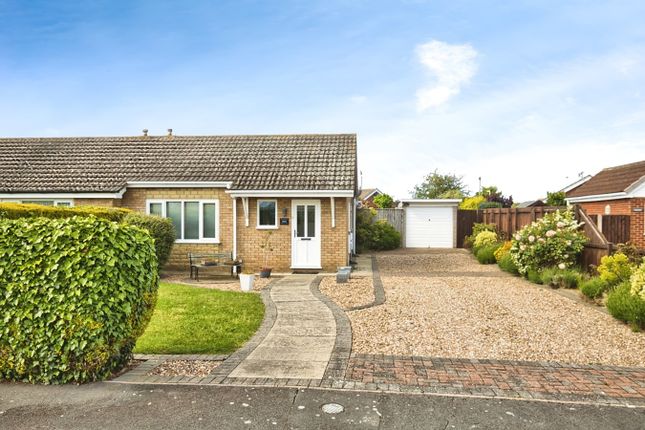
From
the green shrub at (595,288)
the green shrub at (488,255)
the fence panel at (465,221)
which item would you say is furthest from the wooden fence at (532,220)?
the green shrub at (595,288)

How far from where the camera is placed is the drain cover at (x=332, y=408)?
13.8 feet

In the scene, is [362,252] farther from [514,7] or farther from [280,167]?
[514,7]

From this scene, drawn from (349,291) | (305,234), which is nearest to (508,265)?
(349,291)

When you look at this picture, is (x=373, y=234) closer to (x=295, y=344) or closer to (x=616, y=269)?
(x=616, y=269)

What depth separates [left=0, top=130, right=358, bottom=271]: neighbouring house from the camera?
49.8 feet

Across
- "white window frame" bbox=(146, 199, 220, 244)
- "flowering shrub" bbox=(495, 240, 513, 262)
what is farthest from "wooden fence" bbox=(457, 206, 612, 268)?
"white window frame" bbox=(146, 199, 220, 244)

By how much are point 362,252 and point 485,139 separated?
839 centimetres

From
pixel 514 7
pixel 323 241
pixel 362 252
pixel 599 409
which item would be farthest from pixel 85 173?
pixel 599 409

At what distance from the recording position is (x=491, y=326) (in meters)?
7.86

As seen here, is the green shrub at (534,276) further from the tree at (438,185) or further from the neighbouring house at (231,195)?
the tree at (438,185)

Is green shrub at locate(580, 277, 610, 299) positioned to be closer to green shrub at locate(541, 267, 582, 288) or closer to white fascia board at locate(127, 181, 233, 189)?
green shrub at locate(541, 267, 582, 288)

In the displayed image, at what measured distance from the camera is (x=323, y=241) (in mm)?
15203

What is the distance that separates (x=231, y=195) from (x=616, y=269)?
36.3ft

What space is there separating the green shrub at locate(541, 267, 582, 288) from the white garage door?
1421 cm
